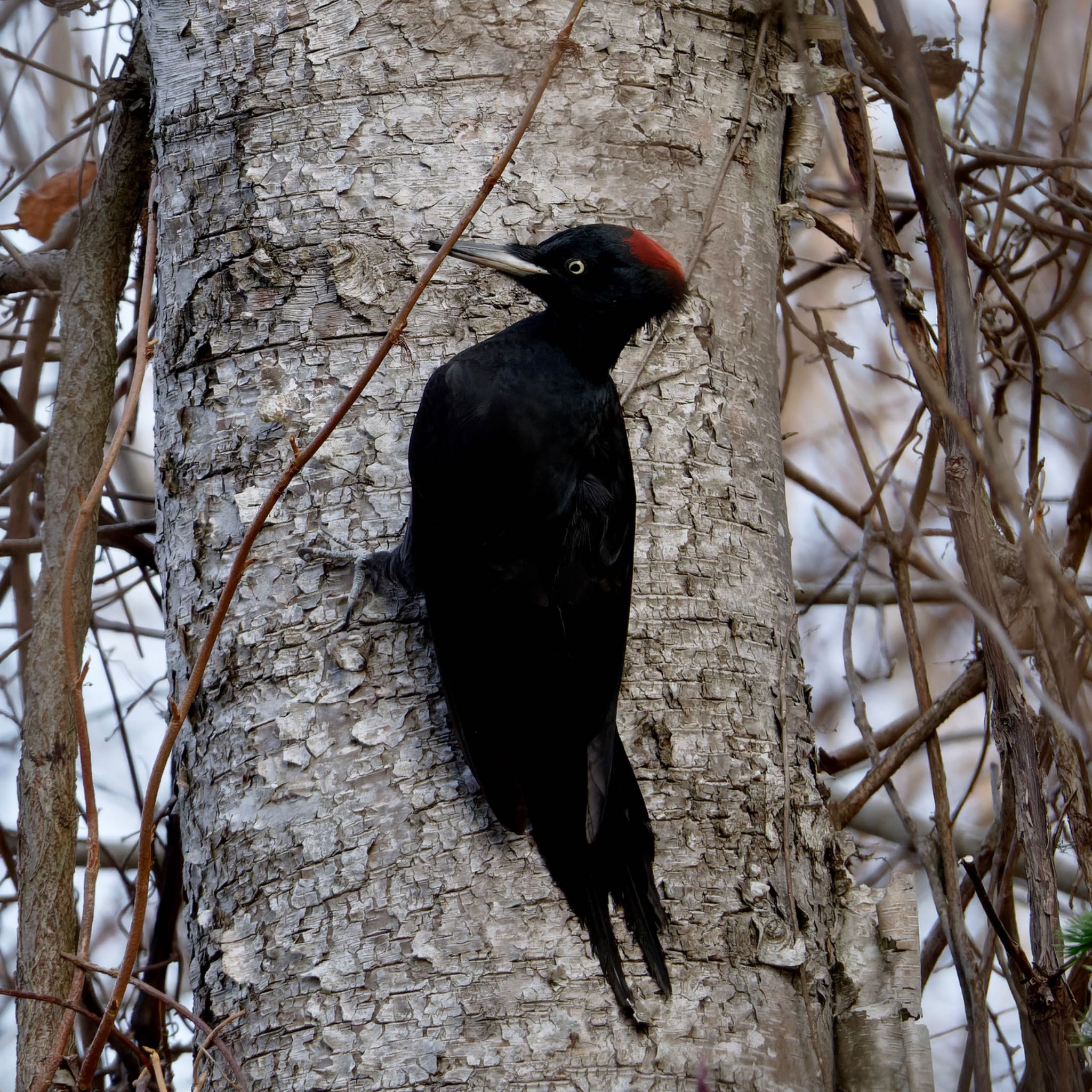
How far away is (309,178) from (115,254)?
61 centimetres

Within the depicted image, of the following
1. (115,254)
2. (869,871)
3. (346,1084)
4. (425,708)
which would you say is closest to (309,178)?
(115,254)

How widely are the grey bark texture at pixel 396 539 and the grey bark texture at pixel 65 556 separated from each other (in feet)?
0.81

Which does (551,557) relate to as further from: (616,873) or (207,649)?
(207,649)

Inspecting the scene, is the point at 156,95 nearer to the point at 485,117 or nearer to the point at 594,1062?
the point at 485,117

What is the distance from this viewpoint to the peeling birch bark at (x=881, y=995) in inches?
66.6

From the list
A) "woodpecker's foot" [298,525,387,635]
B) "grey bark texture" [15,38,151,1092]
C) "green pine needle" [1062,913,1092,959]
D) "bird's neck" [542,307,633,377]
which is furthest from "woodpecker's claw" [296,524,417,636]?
"green pine needle" [1062,913,1092,959]

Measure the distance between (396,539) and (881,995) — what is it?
92cm

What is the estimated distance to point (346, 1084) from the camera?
4.82 feet

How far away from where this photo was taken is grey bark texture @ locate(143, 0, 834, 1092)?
4.94ft

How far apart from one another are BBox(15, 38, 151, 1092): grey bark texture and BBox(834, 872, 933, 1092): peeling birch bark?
1.10 meters

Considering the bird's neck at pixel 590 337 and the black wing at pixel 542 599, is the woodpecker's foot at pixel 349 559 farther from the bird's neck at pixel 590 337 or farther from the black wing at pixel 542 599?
the bird's neck at pixel 590 337

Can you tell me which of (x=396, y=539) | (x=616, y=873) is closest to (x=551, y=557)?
(x=396, y=539)

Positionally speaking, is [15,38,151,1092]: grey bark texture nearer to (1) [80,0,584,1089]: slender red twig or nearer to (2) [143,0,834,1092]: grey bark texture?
(2) [143,0,834,1092]: grey bark texture

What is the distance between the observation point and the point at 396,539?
173cm
